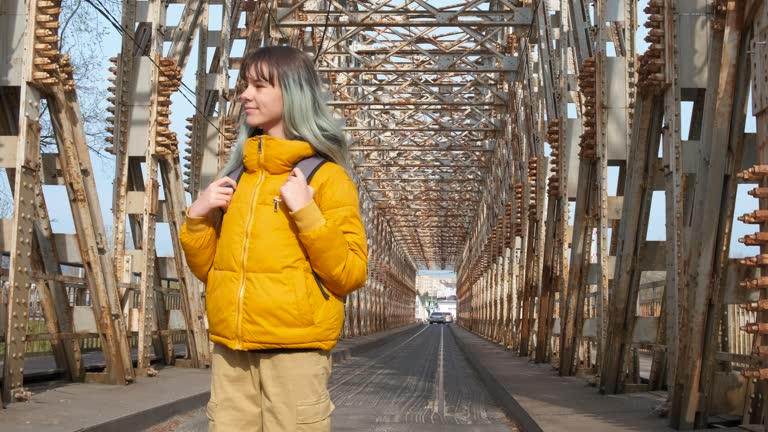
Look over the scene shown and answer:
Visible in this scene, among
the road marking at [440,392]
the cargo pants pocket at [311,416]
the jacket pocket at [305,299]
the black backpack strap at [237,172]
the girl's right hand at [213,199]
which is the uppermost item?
the black backpack strap at [237,172]

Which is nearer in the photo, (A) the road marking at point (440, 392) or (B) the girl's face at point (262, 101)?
(B) the girl's face at point (262, 101)

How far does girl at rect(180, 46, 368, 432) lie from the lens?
2791 millimetres

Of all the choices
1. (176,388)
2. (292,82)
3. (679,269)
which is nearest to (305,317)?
(292,82)

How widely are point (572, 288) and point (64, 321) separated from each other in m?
6.33

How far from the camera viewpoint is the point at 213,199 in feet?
9.61

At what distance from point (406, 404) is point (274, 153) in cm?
969

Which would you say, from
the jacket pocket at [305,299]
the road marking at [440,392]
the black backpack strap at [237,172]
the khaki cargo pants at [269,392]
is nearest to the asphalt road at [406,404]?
the road marking at [440,392]

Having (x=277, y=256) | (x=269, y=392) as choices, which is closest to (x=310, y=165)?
(x=277, y=256)

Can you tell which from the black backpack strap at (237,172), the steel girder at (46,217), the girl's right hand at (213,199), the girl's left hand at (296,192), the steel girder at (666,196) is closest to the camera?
the girl's left hand at (296,192)

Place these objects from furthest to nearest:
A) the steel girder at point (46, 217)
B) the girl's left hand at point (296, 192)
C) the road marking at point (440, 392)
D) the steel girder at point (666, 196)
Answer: the road marking at point (440, 392) < the steel girder at point (46, 217) < the steel girder at point (666, 196) < the girl's left hand at point (296, 192)

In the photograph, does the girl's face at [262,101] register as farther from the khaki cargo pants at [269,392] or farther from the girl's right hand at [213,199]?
the khaki cargo pants at [269,392]

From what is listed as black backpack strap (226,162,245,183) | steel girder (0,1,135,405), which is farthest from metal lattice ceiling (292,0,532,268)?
black backpack strap (226,162,245,183)

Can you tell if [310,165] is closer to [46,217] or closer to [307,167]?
[307,167]

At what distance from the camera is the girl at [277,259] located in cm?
279
